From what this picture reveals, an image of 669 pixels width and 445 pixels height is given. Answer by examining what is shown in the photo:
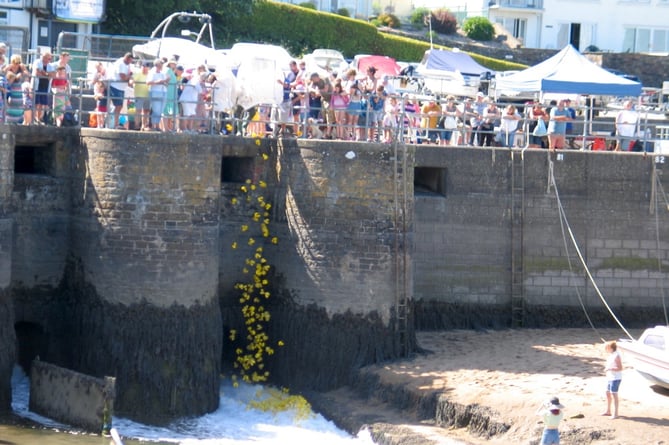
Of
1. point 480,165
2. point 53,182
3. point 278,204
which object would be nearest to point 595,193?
point 480,165

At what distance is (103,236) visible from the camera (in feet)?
77.5

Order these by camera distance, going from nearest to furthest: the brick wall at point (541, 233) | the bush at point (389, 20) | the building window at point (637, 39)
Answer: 1. the brick wall at point (541, 233)
2. the bush at point (389, 20)
3. the building window at point (637, 39)

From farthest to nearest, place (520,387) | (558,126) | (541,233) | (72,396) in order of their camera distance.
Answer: (558,126)
(541,233)
(520,387)
(72,396)

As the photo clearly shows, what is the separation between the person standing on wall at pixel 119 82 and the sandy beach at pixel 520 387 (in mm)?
6240

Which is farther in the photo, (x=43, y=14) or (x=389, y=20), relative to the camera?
(x=389, y=20)

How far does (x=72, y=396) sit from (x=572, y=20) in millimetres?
39598

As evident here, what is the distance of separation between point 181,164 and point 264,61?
363cm

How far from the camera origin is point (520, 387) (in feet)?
74.5

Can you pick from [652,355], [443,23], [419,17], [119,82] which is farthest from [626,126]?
[419,17]

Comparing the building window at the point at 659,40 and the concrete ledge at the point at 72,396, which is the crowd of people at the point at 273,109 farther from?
the building window at the point at 659,40

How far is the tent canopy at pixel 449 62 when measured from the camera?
37656mm

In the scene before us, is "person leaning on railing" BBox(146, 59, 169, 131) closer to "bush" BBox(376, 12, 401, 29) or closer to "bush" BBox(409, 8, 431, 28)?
"bush" BBox(376, 12, 401, 29)

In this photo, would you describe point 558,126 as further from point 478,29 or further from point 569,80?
point 478,29

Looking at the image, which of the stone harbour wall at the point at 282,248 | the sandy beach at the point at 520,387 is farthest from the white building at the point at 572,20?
the sandy beach at the point at 520,387
